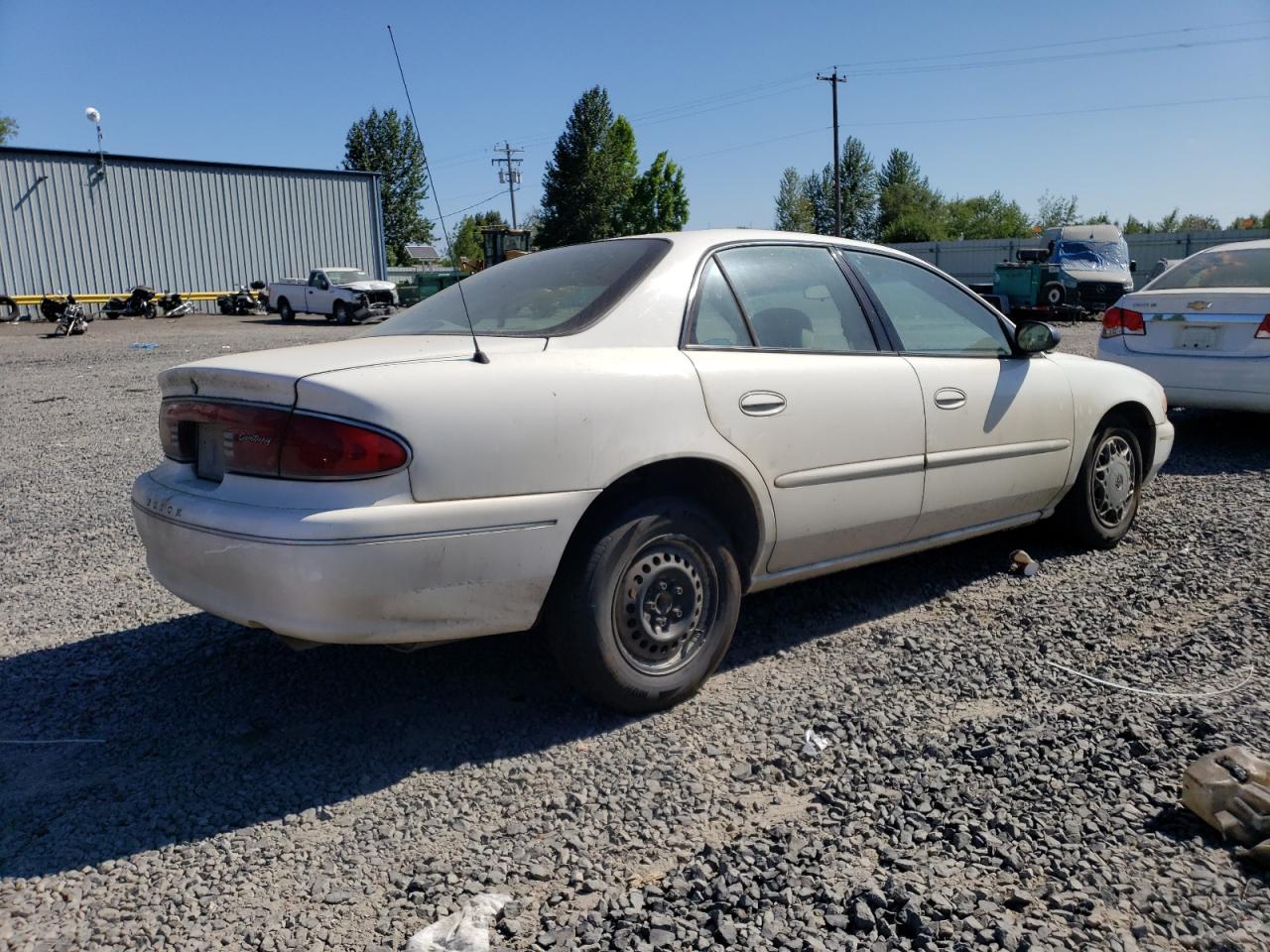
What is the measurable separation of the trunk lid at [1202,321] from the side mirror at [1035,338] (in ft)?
12.1

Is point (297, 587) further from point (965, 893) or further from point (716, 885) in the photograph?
point (965, 893)

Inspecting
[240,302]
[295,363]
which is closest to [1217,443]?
[295,363]

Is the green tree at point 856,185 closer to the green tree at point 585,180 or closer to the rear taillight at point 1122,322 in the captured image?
the green tree at point 585,180

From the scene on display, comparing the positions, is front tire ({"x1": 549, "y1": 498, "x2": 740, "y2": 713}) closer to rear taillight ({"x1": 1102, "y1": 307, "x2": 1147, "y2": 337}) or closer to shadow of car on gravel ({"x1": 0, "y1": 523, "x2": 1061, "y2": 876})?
shadow of car on gravel ({"x1": 0, "y1": 523, "x2": 1061, "y2": 876})

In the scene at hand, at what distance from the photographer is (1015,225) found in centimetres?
8881

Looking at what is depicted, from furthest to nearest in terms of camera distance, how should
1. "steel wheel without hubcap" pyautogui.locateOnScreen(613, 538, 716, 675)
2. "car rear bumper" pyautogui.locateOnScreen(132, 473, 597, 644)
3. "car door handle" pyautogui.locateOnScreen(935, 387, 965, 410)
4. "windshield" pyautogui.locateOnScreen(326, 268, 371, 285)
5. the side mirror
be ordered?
"windshield" pyautogui.locateOnScreen(326, 268, 371, 285) < the side mirror < "car door handle" pyautogui.locateOnScreen(935, 387, 965, 410) < "steel wheel without hubcap" pyautogui.locateOnScreen(613, 538, 716, 675) < "car rear bumper" pyautogui.locateOnScreen(132, 473, 597, 644)

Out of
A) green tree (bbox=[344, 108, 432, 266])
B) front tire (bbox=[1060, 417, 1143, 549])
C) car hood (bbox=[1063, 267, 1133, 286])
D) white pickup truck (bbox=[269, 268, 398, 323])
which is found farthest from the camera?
green tree (bbox=[344, 108, 432, 266])

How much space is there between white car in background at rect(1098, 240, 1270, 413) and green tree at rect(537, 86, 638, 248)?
68222 mm

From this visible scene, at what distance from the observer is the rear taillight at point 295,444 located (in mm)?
2770

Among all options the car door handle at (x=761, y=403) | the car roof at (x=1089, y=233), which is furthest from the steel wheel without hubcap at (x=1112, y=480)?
the car roof at (x=1089, y=233)

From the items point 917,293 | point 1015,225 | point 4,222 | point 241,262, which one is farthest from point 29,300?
point 1015,225

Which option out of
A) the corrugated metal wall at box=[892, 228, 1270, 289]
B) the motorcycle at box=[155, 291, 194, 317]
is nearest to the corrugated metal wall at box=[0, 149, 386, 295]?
the motorcycle at box=[155, 291, 194, 317]

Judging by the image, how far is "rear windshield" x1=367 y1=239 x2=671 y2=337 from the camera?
3.46m

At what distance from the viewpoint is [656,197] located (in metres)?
78.3
